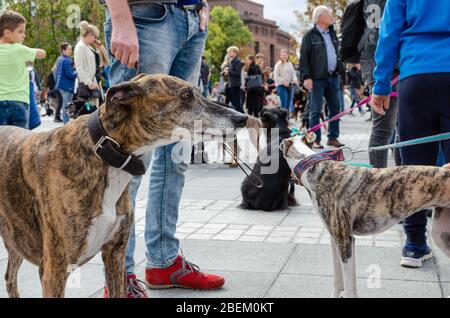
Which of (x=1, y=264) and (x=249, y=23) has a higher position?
(x=249, y=23)

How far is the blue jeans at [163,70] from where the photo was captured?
3.30 metres

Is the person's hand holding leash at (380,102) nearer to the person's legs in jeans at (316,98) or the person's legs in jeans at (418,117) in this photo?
the person's legs in jeans at (418,117)

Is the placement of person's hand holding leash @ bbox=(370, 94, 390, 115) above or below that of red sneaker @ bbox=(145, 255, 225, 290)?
above

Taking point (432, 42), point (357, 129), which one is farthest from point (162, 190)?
point (357, 129)

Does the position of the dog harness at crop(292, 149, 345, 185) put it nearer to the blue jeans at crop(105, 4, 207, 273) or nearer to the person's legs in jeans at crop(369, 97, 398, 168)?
the blue jeans at crop(105, 4, 207, 273)

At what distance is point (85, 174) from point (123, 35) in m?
0.84

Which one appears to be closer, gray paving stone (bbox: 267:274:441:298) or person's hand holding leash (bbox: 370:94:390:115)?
gray paving stone (bbox: 267:274:441:298)

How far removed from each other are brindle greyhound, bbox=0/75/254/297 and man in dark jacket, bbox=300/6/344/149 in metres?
8.12

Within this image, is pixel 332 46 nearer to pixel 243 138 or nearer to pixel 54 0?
pixel 243 138

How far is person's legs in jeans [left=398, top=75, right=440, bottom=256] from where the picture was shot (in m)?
3.76

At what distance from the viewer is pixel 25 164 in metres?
2.76

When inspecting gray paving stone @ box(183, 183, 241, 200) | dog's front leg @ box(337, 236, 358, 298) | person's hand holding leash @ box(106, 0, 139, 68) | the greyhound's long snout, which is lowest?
gray paving stone @ box(183, 183, 241, 200)

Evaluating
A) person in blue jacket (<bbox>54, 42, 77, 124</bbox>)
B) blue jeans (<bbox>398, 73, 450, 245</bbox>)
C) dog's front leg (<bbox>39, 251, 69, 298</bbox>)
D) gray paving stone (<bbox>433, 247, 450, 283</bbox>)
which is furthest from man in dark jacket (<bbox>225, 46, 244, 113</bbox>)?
dog's front leg (<bbox>39, 251, 69, 298</bbox>)

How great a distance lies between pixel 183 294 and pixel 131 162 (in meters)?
1.38
